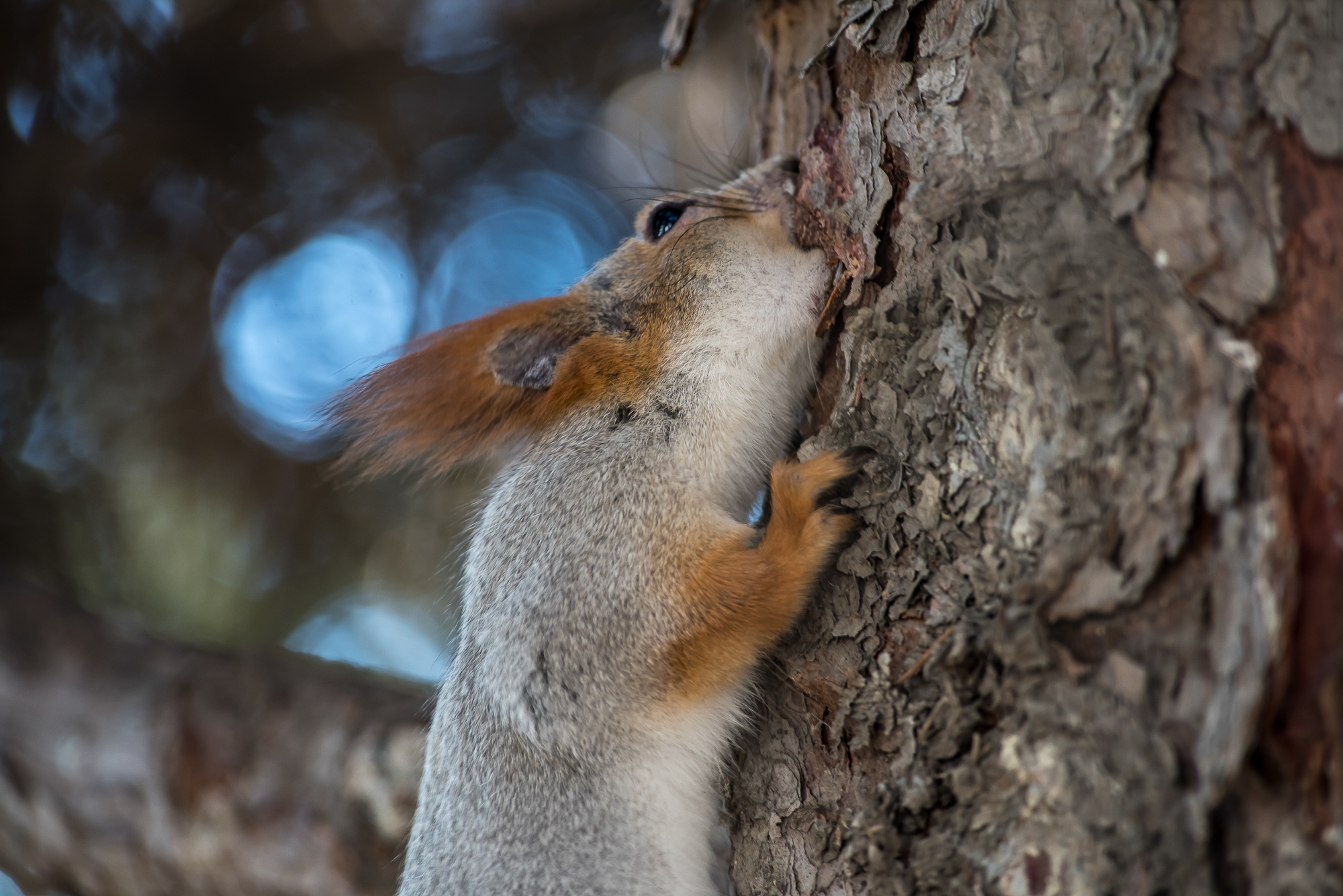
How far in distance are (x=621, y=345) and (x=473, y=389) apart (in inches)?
15.6

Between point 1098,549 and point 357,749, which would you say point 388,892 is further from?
point 1098,549

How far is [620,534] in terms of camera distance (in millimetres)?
2180

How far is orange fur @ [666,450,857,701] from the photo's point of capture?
6.49 ft

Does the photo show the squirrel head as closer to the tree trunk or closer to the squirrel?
the squirrel

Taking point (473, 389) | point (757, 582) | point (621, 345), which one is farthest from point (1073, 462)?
point (473, 389)

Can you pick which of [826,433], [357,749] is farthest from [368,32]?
[826,433]

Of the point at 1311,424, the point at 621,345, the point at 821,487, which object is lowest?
the point at 821,487

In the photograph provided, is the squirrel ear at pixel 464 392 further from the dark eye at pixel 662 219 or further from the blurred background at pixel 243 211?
the blurred background at pixel 243 211

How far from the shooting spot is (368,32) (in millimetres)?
4879

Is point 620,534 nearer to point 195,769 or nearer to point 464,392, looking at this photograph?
point 464,392

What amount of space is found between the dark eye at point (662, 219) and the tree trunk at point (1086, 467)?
2.25ft

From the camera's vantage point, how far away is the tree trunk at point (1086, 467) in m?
1.27

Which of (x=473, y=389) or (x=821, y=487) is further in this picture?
(x=473, y=389)

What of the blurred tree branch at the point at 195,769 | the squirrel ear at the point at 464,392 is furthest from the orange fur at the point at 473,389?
the blurred tree branch at the point at 195,769
